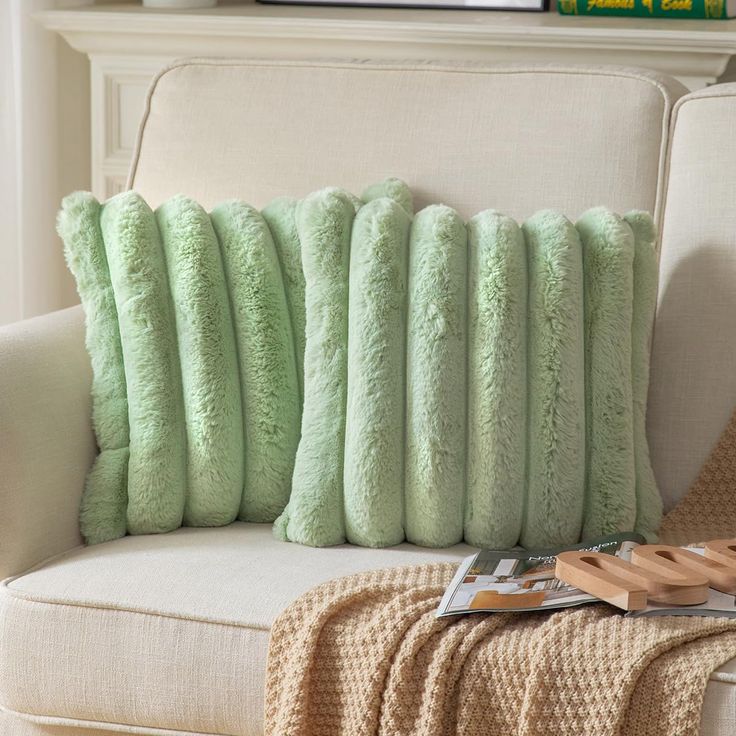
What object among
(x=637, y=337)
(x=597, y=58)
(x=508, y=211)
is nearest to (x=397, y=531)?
(x=637, y=337)

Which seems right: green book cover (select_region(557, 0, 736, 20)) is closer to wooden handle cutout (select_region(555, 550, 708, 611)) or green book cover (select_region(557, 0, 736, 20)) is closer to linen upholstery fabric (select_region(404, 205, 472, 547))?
linen upholstery fabric (select_region(404, 205, 472, 547))

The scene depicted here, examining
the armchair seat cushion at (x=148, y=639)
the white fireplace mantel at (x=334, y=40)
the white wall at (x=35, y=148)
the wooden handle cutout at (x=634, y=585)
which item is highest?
the white fireplace mantel at (x=334, y=40)

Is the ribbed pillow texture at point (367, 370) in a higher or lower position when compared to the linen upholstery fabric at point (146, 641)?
higher

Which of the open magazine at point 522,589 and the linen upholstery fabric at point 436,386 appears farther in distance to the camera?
the linen upholstery fabric at point 436,386

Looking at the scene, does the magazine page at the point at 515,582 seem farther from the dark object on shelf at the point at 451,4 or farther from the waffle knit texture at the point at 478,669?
the dark object on shelf at the point at 451,4

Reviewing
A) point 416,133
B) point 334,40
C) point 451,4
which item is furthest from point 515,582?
point 451,4

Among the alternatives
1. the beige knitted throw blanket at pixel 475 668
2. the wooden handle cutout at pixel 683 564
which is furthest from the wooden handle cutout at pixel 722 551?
the beige knitted throw blanket at pixel 475 668

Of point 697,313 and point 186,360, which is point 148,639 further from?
point 697,313

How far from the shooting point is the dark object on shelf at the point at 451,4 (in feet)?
6.61

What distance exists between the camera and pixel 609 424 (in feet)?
4.31

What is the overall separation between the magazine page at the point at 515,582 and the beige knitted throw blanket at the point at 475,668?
0.01 m

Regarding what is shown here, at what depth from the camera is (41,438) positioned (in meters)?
1.26

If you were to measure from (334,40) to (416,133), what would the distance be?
1.38 feet

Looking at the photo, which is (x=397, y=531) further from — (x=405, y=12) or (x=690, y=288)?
(x=405, y=12)
